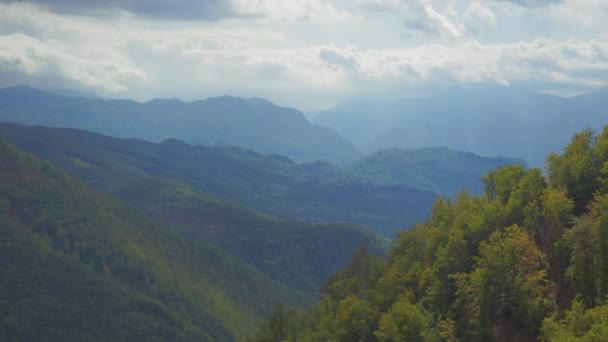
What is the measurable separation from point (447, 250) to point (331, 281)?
37625 millimetres

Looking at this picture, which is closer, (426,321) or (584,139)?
(426,321)

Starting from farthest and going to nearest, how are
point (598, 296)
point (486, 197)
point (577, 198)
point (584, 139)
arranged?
point (486, 197)
point (584, 139)
point (577, 198)
point (598, 296)

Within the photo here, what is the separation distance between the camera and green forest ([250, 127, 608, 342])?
64.3 m

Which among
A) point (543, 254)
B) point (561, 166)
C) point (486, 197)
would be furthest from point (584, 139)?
point (543, 254)

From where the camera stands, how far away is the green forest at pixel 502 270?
6431 centimetres

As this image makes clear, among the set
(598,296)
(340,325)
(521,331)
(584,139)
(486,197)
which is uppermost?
(584,139)

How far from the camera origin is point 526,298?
2635 inches

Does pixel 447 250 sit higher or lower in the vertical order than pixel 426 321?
higher

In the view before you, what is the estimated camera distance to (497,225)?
86.2m

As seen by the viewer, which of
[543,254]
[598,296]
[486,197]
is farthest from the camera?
[486,197]

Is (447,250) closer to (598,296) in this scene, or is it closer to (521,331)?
(521,331)

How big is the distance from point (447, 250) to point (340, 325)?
20509 millimetres

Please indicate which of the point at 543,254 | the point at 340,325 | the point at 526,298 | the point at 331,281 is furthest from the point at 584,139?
the point at 331,281

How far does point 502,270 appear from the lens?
69.8 m
